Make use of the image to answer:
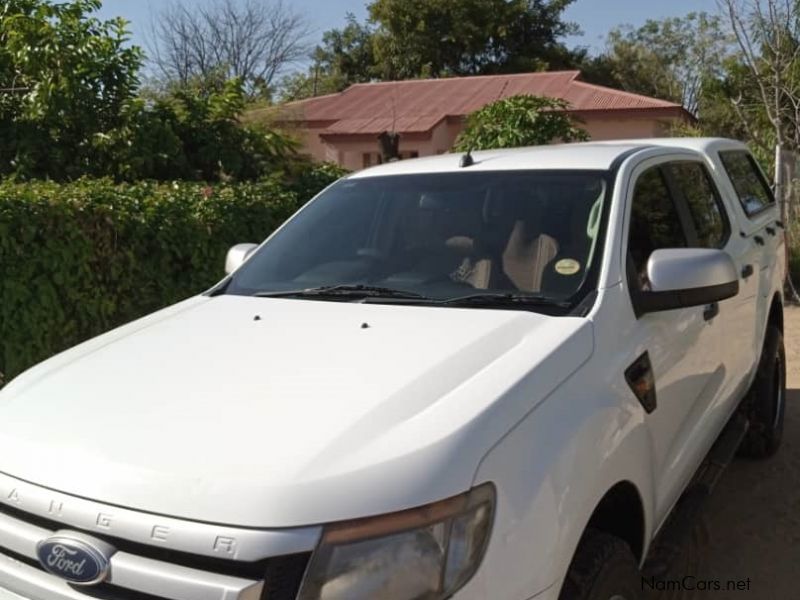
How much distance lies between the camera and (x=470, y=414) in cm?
180

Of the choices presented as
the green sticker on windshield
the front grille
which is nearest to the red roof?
the green sticker on windshield

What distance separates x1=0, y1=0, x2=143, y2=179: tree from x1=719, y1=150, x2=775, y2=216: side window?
5.51m

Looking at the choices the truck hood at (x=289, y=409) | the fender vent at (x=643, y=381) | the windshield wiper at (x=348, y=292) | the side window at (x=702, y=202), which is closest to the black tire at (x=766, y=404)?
the side window at (x=702, y=202)

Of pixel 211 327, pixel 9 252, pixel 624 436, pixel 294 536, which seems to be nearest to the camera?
pixel 294 536

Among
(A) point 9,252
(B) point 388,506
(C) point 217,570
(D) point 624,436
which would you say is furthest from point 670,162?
(A) point 9,252

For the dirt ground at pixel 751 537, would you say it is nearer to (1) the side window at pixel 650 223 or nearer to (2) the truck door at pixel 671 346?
(2) the truck door at pixel 671 346

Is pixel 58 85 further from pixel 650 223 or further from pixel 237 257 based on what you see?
pixel 650 223

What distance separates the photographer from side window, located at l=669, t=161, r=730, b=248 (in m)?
3.50

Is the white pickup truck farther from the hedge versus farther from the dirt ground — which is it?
the hedge

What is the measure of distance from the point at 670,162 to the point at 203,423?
96.6 inches

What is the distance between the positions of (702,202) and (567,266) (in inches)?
53.4

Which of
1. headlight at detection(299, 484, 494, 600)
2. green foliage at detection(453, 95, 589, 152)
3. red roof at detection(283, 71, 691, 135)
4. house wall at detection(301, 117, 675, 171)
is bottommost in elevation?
headlight at detection(299, 484, 494, 600)

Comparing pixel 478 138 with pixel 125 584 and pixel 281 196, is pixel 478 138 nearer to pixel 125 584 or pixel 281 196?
pixel 281 196

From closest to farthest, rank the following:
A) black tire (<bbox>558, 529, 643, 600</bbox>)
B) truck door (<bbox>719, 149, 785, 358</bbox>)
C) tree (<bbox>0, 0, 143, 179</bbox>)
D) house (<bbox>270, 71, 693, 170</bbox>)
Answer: black tire (<bbox>558, 529, 643, 600</bbox>), truck door (<bbox>719, 149, 785, 358</bbox>), tree (<bbox>0, 0, 143, 179</bbox>), house (<bbox>270, 71, 693, 170</bbox>)
